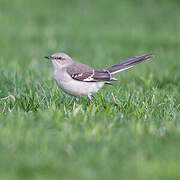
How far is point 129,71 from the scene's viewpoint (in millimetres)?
10688

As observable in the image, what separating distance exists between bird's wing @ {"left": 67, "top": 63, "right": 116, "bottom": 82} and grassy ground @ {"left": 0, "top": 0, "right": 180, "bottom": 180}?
328 millimetres

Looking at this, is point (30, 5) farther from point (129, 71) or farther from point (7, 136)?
point (7, 136)

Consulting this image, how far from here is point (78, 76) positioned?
272 inches

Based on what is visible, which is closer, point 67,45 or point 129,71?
point 129,71

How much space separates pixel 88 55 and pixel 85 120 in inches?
290

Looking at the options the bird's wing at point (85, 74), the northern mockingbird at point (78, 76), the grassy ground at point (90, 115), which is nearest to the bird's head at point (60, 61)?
the northern mockingbird at point (78, 76)

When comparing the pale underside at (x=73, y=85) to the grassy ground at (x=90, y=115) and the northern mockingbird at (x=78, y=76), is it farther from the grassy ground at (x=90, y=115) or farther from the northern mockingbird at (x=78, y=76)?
the grassy ground at (x=90, y=115)

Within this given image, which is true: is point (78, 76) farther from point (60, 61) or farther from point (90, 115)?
point (90, 115)

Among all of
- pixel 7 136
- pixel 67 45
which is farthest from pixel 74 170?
pixel 67 45

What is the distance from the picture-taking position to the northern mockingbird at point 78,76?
6.66m

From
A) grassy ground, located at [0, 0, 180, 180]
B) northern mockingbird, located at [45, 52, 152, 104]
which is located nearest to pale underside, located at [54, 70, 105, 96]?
northern mockingbird, located at [45, 52, 152, 104]

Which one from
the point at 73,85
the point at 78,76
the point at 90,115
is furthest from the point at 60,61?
the point at 90,115

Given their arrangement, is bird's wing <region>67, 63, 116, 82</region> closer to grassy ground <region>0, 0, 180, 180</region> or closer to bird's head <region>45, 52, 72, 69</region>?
bird's head <region>45, 52, 72, 69</region>

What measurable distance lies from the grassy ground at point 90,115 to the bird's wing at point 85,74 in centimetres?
33
